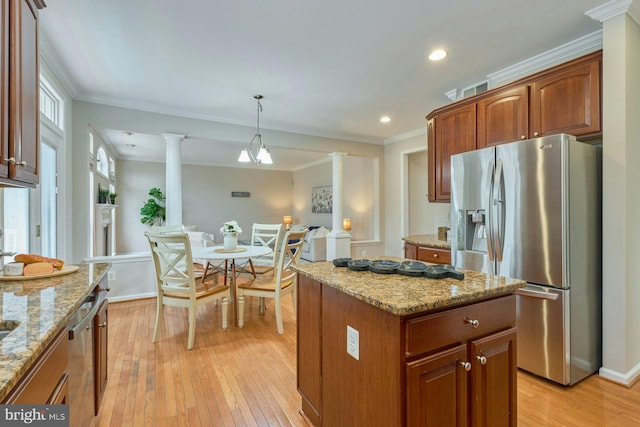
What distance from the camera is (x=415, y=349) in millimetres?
1122

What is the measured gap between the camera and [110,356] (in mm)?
2537

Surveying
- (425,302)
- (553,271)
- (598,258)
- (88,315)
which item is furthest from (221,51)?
(598,258)

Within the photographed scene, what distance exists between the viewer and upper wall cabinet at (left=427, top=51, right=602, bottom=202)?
2.23 meters

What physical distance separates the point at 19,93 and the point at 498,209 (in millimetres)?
2886

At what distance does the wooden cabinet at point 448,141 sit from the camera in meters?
2.98

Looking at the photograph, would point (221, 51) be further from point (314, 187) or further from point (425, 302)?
point (314, 187)

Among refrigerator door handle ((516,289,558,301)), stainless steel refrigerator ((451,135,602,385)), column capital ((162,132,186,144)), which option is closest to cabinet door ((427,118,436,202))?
stainless steel refrigerator ((451,135,602,385))

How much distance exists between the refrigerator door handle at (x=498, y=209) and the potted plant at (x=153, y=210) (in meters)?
7.29

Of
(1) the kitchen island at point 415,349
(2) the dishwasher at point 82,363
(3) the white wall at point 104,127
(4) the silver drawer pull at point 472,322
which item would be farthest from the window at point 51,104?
(4) the silver drawer pull at point 472,322

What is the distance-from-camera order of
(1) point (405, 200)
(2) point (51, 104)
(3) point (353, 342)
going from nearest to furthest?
(3) point (353, 342)
(2) point (51, 104)
(1) point (405, 200)

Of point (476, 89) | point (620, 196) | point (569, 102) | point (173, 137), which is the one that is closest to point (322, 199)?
point (173, 137)

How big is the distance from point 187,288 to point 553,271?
9.33 feet

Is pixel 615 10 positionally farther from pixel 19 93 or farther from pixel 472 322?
pixel 19 93

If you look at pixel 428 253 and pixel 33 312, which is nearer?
pixel 33 312
